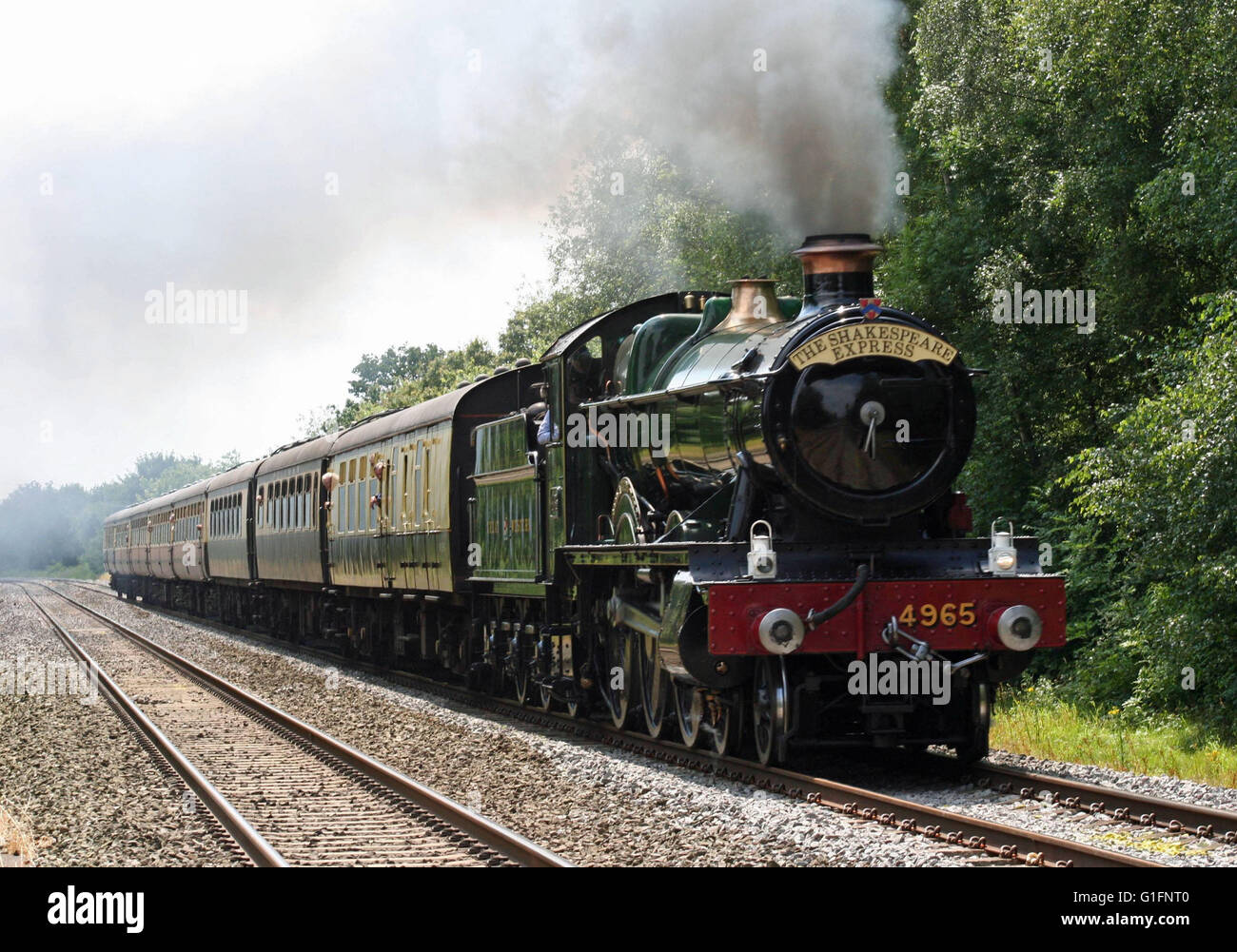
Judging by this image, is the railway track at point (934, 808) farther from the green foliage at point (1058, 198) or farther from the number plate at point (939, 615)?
the green foliage at point (1058, 198)

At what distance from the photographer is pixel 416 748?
11859 millimetres

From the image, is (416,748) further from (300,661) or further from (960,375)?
(300,661)

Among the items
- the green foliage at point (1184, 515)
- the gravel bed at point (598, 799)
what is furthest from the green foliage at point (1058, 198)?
the gravel bed at point (598, 799)

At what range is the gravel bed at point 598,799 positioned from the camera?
709 centimetres

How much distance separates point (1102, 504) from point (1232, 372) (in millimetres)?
1850

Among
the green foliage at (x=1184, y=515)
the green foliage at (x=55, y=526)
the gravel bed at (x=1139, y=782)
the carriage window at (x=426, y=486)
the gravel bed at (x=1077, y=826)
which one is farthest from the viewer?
the green foliage at (x=55, y=526)

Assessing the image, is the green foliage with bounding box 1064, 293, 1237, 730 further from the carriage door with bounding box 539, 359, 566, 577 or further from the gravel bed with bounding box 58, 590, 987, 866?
the gravel bed with bounding box 58, 590, 987, 866

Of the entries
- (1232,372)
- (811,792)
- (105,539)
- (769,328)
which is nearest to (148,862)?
(811,792)

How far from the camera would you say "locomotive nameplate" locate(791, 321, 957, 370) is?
30.1 feet

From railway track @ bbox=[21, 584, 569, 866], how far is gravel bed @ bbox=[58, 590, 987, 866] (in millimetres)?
298

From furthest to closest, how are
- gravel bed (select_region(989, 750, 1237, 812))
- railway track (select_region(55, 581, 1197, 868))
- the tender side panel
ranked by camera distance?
the tender side panel < gravel bed (select_region(989, 750, 1237, 812)) < railway track (select_region(55, 581, 1197, 868))

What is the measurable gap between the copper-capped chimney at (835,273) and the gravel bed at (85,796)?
198 inches

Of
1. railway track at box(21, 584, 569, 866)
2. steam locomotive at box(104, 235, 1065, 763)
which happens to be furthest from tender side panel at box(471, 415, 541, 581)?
railway track at box(21, 584, 569, 866)

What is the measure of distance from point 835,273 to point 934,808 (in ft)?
12.2
